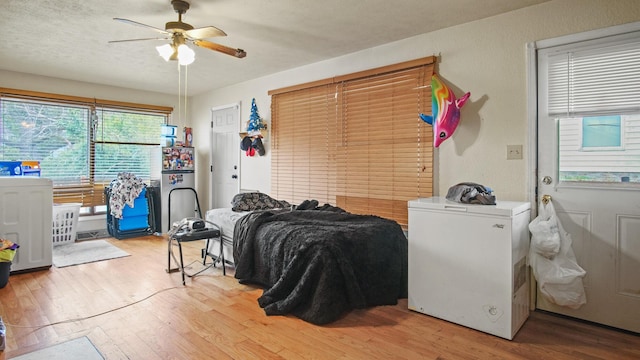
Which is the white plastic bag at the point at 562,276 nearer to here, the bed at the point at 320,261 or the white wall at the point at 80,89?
the bed at the point at 320,261

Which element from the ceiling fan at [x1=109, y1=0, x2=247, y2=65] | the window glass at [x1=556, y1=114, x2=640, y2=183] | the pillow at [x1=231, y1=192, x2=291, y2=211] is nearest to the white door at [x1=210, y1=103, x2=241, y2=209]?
the pillow at [x1=231, y1=192, x2=291, y2=211]

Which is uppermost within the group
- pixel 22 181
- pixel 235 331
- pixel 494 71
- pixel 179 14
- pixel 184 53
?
pixel 179 14

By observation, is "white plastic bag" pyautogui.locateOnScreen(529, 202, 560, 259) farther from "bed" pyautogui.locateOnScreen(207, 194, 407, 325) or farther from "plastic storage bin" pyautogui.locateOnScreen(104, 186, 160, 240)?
"plastic storage bin" pyautogui.locateOnScreen(104, 186, 160, 240)

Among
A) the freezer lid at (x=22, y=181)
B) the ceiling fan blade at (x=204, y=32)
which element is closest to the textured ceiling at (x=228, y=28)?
the ceiling fan blade at (x=204, y=32)

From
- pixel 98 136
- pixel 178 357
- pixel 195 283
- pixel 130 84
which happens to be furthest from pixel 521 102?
pixel 98 136

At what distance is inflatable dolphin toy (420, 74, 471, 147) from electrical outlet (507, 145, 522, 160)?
0.48 m

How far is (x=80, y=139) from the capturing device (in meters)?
5.46

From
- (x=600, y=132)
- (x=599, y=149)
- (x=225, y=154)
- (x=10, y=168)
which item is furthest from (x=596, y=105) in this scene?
(x=10, y=168)

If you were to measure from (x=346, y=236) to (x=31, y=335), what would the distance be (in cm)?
223

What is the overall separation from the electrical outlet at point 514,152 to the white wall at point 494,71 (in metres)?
0.04

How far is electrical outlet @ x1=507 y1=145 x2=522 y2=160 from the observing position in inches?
112

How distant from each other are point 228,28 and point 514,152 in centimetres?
271

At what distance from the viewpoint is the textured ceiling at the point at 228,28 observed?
9.20ft

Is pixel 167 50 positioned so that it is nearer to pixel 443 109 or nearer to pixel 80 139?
pixel 443 109
